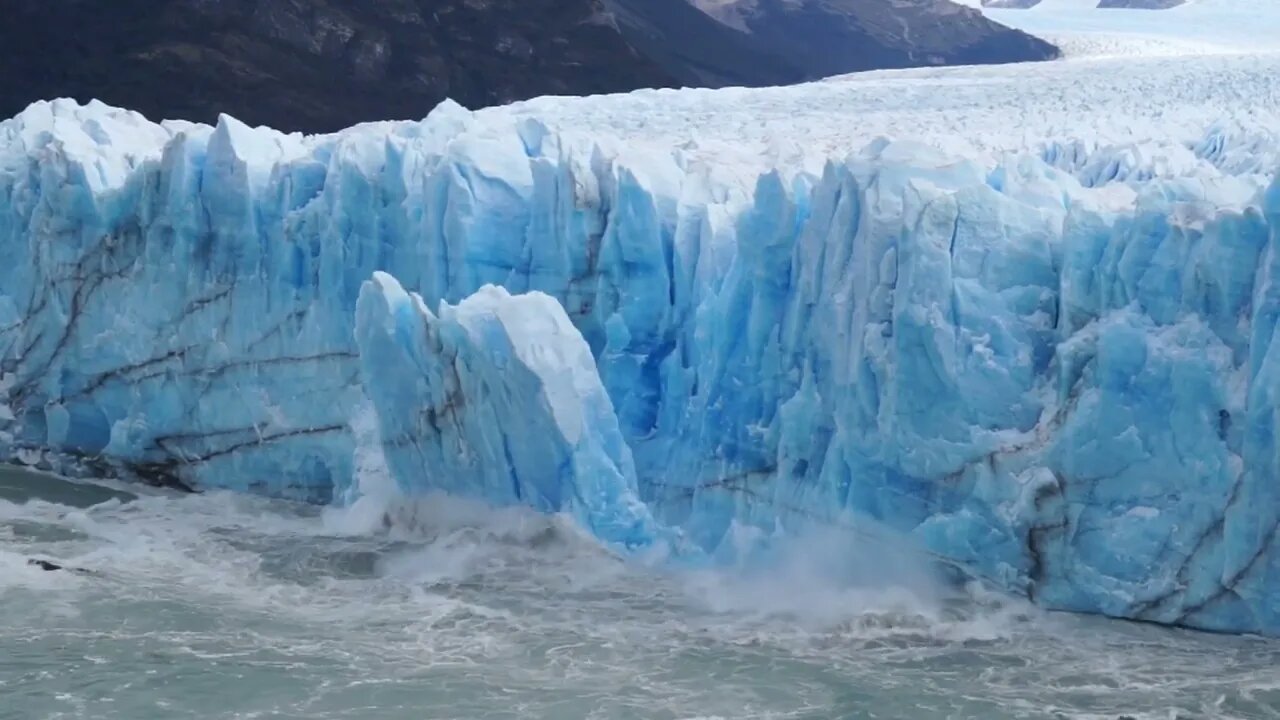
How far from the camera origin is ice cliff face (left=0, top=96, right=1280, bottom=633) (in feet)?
22.5

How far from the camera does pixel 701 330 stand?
8055mm

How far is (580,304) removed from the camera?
849cm

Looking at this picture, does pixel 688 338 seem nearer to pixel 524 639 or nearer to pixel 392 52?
pixel 524 639

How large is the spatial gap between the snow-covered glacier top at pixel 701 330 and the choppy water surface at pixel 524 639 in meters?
0.27

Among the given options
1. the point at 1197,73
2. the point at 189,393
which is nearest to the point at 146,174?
the point at 189,393

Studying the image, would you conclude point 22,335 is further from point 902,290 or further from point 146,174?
point 902,290

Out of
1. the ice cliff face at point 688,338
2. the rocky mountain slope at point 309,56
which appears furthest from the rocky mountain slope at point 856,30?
the ice cliff face at point 688,338

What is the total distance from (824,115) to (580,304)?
4247mm

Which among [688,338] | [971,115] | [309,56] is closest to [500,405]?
[688,338]

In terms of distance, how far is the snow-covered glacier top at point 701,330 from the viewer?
6855mm

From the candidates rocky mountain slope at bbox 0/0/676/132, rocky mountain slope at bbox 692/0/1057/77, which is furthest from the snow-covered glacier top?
rocky mountain slope at bbox 692/0/1057/77

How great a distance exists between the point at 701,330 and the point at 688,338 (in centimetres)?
21

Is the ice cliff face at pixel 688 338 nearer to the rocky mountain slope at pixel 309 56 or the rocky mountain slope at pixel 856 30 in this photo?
the rocky mountain slope at pixel 309 56

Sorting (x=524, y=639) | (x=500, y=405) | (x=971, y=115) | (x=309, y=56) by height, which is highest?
(x=309, y=56)
